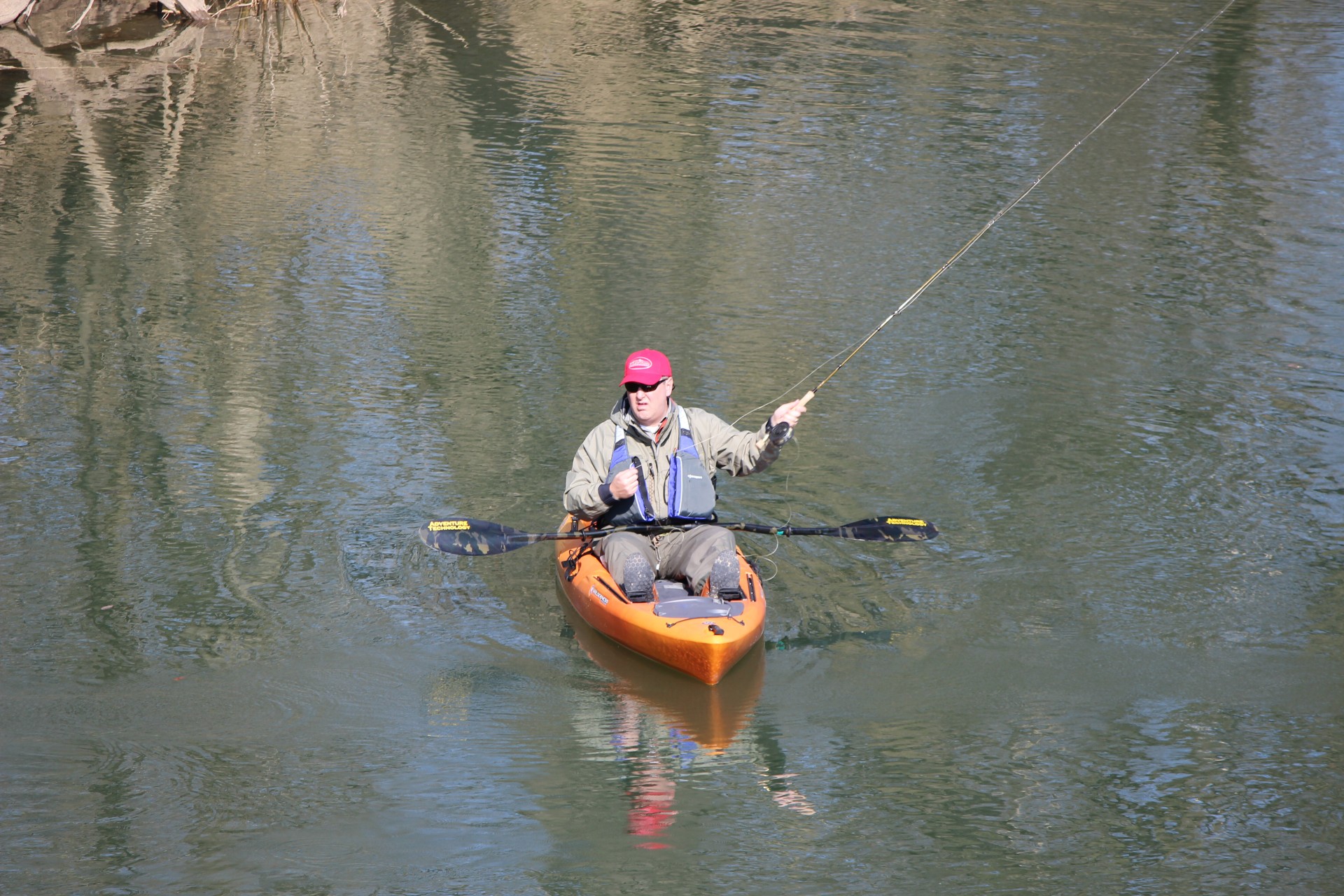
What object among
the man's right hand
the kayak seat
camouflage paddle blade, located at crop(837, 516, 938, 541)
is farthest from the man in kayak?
camouflage paddle blade, located at crop(837, 516, 938, 541)

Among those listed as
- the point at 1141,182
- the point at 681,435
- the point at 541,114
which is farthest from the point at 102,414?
the point at 1141,182

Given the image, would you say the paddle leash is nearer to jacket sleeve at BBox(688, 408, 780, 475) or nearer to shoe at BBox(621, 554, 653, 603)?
jacket sleeve at BBox(688, 408, 780, 475)

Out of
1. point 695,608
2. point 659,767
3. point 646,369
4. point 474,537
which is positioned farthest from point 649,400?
point 659,767

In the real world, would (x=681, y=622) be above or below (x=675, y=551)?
below

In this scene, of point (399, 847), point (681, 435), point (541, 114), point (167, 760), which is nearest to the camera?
point (399, 847)

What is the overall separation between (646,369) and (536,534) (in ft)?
3.26

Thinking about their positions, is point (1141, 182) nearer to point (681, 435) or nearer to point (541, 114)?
point (541, 114)

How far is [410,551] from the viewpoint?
Answer: 6.52m

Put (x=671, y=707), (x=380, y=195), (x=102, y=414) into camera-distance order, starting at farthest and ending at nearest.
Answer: (x=380, y=195), (x=102, y=414), (x=671, y=707)

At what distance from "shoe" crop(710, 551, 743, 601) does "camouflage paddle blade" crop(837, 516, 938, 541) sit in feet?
2.36

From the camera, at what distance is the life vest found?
5.71 m

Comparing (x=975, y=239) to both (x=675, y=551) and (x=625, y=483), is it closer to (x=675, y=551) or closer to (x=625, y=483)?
(x=675, y=551)

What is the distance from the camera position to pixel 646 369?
5.55m

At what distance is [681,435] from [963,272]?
529 centimetres
